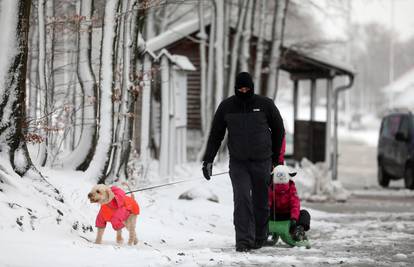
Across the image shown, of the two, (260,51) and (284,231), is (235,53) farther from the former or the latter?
(284,231)

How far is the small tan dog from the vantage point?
29.8ft

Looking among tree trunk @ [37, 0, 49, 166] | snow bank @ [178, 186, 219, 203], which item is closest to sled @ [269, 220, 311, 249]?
tree trunk @ [37, 0, 49, 166]

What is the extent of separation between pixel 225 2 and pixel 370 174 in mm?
13103

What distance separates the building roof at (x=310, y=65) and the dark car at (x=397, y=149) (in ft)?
6.21

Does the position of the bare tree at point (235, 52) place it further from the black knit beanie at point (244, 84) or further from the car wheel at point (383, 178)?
the black knit beanie at point (244, 84)

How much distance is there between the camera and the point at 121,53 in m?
13.3

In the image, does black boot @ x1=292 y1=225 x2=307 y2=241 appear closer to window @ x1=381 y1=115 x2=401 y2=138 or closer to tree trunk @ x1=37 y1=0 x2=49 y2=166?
tree trunk @ x1=37 y1=0 x2=49 y2=166

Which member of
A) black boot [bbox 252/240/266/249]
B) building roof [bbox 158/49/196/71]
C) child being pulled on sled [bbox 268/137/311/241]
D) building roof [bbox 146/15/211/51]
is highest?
building roof [bbox 146/15/211/51]

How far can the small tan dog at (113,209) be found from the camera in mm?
9070

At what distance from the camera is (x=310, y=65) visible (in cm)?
2709

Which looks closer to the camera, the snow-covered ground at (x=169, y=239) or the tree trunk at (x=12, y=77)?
the snow-covered ground at (x=169, y=239)

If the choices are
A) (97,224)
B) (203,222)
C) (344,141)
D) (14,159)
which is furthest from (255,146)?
(344,141)

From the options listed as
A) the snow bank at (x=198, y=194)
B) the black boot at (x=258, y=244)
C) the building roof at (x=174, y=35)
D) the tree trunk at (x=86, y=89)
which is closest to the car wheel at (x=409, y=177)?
the building roof at (x=174, y=35)

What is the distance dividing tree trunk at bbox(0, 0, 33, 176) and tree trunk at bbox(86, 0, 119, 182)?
8.20 ft
